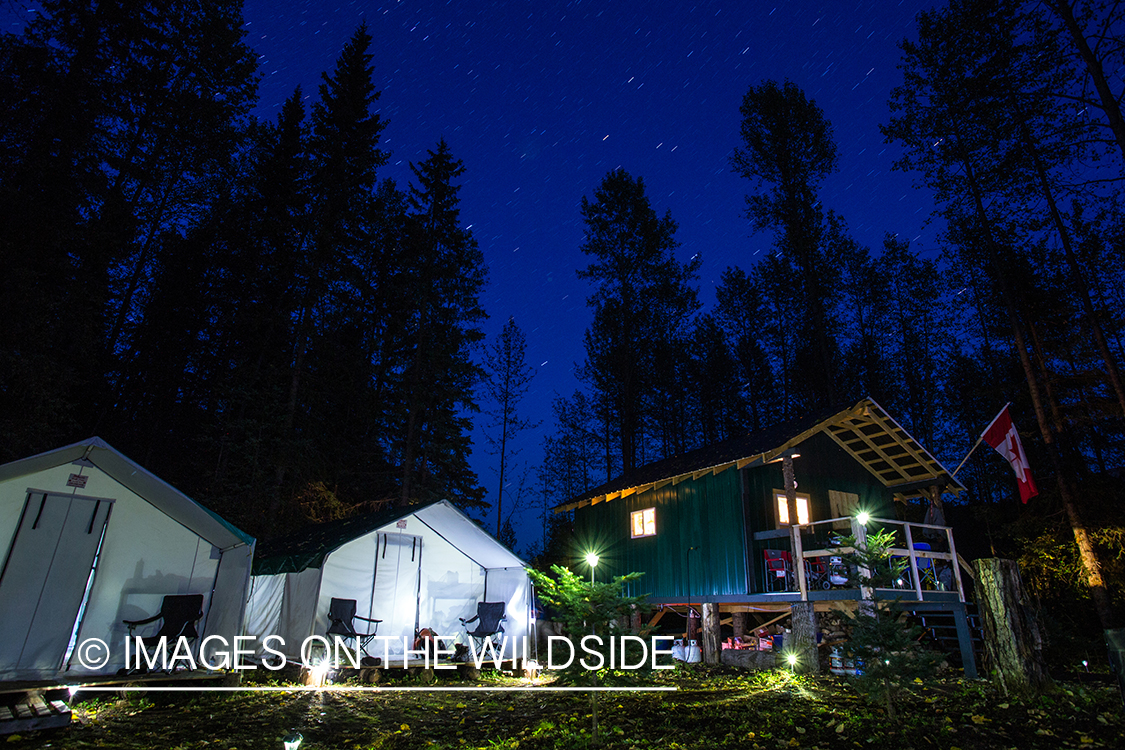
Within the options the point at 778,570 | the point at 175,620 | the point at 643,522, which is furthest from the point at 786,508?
the point at 175,620

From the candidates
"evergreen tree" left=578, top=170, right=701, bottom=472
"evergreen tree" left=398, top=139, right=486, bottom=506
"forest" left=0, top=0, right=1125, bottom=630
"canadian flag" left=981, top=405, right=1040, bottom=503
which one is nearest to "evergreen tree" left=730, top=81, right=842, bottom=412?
"forest" left=0, top=0, right=1125, bottom=630

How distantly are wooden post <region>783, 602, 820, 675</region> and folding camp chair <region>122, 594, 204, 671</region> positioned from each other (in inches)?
379

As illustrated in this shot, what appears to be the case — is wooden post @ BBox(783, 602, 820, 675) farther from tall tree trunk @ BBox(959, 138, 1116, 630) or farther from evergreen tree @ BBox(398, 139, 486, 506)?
evergreen tree @ BBox(398, 139, 486, 506)

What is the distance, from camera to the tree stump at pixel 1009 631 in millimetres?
7066

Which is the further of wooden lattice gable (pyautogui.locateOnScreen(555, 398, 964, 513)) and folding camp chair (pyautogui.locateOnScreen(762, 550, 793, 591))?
wooden lattice gable (pyautogui.locateOnScreen(555, 398, 964, 513))

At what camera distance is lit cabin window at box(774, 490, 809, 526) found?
1245 cm

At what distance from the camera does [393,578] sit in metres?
11.3

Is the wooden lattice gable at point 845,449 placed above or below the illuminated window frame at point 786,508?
above

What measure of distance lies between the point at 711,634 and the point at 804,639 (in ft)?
7.95

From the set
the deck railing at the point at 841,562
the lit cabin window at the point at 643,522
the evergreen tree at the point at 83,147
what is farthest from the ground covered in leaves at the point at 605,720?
the evergreen tree at the point at 83,147

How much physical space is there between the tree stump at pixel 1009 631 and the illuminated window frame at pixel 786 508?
15.6 feet

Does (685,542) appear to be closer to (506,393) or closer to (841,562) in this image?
(841,562)

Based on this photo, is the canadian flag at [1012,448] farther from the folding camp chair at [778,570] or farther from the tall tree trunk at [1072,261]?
the folding camp chair at [778,570]

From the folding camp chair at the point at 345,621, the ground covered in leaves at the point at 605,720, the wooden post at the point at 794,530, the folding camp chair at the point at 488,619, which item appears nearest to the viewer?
the ground covered in leaves at the point at 605,720
